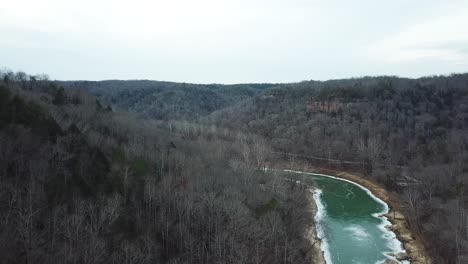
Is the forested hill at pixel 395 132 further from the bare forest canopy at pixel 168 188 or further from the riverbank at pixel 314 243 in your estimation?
the riverbank at pixel 314 243

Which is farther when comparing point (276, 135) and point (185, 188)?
point (276, 135)

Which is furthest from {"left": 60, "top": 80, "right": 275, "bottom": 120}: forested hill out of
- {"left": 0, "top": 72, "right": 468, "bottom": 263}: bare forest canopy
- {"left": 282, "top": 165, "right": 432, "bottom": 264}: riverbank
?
{"left": 282, "top": 165, "right": 432, "bottom": 264}: riverbank

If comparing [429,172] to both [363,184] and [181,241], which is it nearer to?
[363,184]

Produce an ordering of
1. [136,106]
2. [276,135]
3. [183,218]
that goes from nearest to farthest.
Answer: [183,218] → [276,135] → [136,106]

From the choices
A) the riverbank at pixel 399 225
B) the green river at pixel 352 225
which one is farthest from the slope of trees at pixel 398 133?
the green river at pixel 352 225

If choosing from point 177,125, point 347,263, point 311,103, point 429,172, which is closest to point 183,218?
point 347,263

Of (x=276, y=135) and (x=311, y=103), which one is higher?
(x=311, y=103)

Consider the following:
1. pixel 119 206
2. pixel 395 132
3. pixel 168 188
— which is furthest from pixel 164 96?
pixel 119 206
